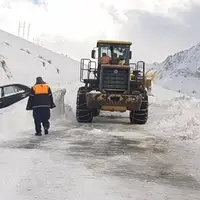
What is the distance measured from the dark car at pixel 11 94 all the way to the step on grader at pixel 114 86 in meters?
2.57

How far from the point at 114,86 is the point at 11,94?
13.3ft

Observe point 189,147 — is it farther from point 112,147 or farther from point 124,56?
point 124,56

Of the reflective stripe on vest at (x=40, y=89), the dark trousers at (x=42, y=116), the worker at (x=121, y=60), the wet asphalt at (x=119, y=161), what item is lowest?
the wet asphalt at (x=119, y=161)

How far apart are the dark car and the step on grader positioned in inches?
101

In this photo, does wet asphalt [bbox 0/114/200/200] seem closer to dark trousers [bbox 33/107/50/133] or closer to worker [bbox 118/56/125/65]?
dark trousers [bbox 33/107/50/133]

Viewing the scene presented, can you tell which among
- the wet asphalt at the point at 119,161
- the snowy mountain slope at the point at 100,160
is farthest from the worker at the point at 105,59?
the wet asphalt at the point at 119,161

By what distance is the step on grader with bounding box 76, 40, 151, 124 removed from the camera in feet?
52.9

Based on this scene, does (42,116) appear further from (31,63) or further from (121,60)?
(31,63)

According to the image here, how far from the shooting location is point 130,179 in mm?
7445

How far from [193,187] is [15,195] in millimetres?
2613

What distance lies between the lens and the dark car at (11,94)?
58.7 feet

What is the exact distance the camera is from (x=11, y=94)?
18359 millimetres

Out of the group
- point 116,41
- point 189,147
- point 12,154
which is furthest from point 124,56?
point 12,154

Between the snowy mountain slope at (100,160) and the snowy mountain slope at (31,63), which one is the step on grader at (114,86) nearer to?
the snowy mountain slope at (100,160)
